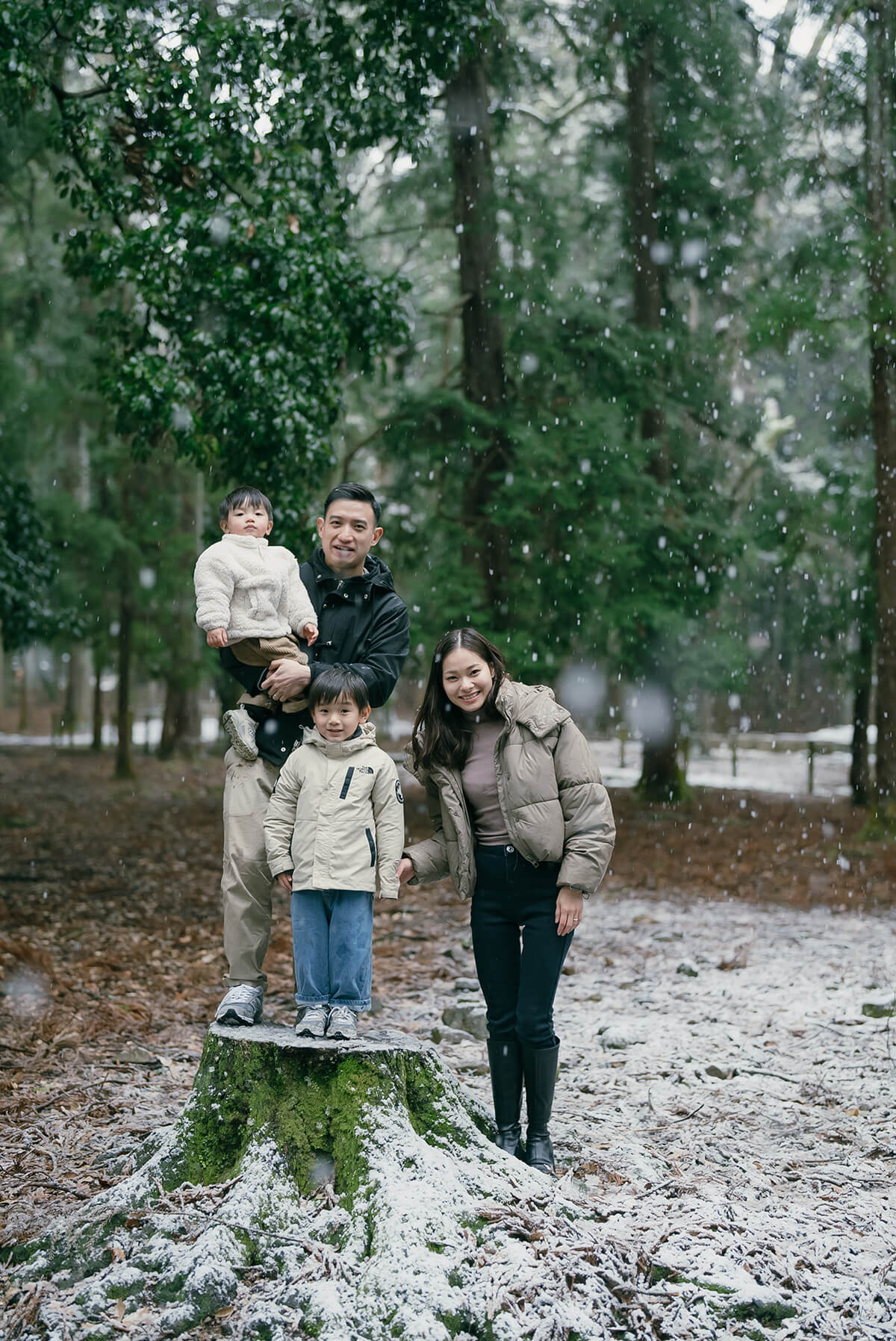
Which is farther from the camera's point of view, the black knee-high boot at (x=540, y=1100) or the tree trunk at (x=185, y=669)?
the tree trunk at (x=185, y=669)

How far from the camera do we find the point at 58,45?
26.4 ft

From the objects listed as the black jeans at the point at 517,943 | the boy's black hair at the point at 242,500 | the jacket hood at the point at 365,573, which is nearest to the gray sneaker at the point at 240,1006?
the black jeans at the point at 517,943

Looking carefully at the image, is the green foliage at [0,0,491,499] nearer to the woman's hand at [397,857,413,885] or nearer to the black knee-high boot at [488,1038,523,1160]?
the woman's hand at [397,857,413,885]

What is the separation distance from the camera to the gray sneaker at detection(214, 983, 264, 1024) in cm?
382

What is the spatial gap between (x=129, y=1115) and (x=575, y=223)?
17.1 m

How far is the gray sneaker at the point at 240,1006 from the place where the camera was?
150 inches

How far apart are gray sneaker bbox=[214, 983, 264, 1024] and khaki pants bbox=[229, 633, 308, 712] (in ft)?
3.17

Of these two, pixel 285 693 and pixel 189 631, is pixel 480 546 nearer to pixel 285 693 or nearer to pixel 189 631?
pixel 189 631

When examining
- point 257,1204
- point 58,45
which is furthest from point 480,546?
point 257,1204

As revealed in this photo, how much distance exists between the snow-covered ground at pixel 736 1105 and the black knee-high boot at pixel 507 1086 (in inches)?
10.6

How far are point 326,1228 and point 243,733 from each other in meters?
1.58

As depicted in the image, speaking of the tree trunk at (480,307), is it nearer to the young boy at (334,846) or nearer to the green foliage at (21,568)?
the green foliage at (21,568)

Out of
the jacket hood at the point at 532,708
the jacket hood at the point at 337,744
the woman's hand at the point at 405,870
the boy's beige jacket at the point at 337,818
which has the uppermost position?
the jacket hood at the point at 532,708

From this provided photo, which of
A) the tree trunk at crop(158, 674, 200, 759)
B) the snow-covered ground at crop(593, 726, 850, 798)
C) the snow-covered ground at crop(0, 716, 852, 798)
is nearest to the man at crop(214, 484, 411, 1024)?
the snow-covered ground at crop(593, 726, 850, 798)
